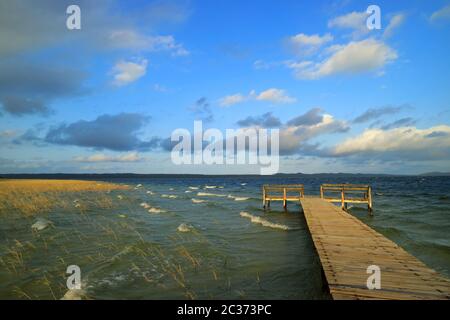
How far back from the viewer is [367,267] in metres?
7.36

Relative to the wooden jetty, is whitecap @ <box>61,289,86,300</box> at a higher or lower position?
lower

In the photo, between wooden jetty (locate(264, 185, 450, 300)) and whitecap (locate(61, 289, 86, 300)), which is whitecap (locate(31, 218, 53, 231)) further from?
wooden jetty (locate(264, 185, 450, 300))

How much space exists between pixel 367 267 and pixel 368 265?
22 centimetres

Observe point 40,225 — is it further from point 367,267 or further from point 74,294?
point 367,267

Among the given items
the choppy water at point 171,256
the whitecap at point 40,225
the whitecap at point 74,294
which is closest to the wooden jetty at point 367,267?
the choppy water at point 171,256

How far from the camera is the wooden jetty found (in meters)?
5.82

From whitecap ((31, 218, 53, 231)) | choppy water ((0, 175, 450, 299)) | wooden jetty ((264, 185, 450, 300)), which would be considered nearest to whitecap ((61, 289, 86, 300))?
choppy water ((0, 175, 450, 299))

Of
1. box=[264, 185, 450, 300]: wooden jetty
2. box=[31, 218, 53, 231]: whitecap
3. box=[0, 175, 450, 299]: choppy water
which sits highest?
box=[264, 185, 450, 300]: wooden jetty

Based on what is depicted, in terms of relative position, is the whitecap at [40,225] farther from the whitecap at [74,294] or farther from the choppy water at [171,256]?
the whitecap at [74,294]

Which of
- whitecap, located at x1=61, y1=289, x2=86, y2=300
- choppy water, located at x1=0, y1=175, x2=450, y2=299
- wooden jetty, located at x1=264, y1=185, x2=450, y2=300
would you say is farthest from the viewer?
choppy water, located at x1=0, y1=175, x2=450, y2=299

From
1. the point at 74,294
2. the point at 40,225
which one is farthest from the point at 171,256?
the point at 40,225

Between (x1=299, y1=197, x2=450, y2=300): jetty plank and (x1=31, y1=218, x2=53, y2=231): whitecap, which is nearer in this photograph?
(x1=299, y1=197, x2=450, y2=300): jetty plank

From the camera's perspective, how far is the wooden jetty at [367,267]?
582 cm
